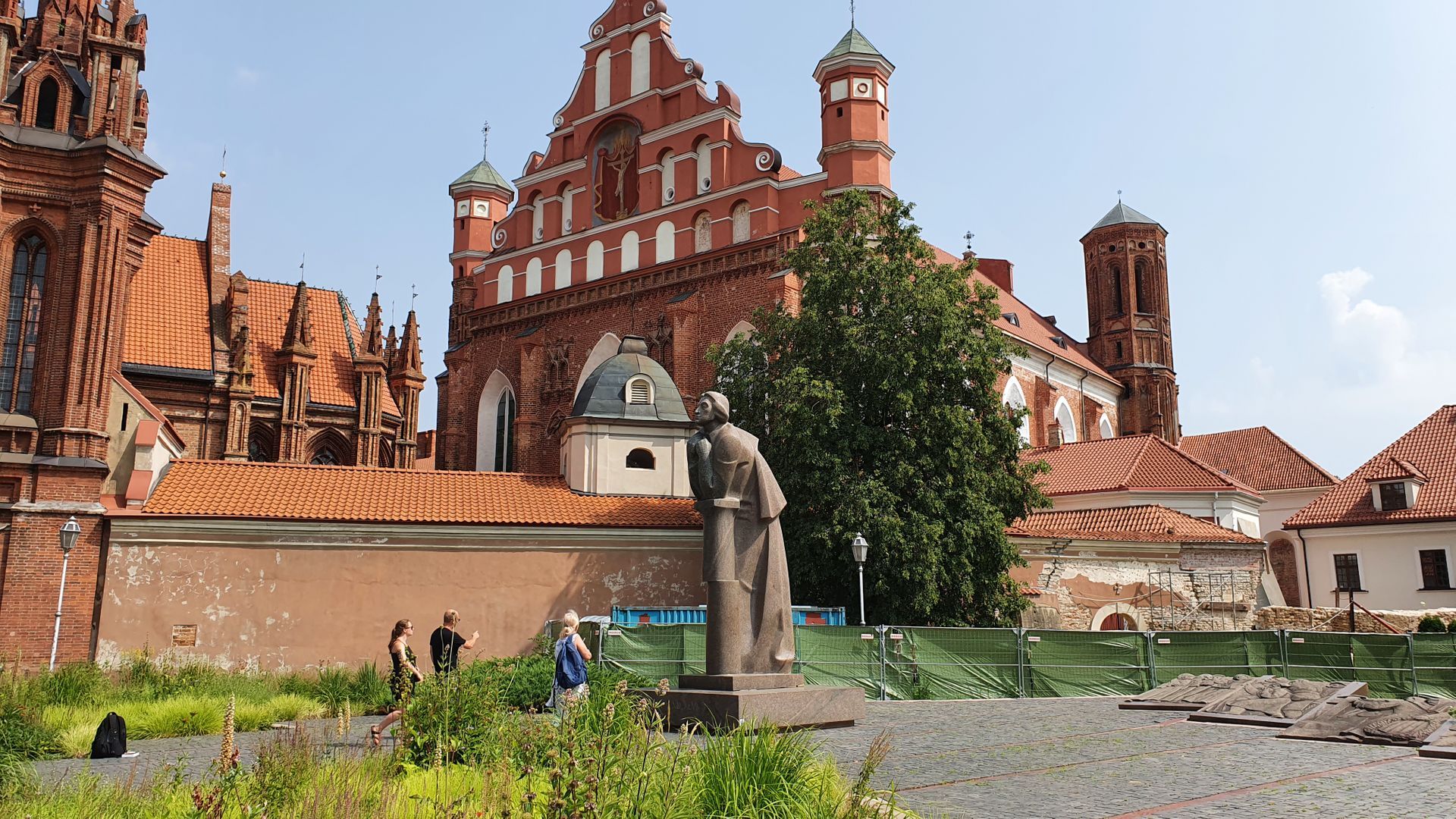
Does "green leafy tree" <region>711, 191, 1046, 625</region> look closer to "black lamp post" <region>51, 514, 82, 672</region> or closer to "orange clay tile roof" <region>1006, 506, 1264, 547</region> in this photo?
"orange clay tile roof" <region>1006, 506, 1264, 547</region>

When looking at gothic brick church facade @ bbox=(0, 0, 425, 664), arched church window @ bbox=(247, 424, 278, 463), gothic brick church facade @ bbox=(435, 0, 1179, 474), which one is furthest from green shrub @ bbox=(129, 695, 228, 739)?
arched church window @ bbox=(247, 424, 278, 463)

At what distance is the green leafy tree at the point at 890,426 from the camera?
72.8ft

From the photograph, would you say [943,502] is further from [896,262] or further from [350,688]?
[350,688]

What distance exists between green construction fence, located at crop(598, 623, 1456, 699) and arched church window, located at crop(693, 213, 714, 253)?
56.4ft

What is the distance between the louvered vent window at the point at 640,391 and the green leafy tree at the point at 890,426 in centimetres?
308

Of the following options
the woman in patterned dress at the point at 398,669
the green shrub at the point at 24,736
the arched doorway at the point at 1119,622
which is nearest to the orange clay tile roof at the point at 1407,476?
the arched doorway at the point at 1119,622

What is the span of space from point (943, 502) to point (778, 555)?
41.3 feet

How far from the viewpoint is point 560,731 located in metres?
6.25

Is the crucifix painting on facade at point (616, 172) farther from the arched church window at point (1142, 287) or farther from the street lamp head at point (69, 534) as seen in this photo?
the arched church window at point (1142, 287)

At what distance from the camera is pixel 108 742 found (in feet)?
35.2

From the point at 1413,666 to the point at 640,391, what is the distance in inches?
666

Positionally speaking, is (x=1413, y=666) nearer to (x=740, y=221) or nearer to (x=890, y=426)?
(x=890, y=426)

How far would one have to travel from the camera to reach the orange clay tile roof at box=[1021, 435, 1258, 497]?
112ft

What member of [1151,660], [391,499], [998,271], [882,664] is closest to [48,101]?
[391,499]
